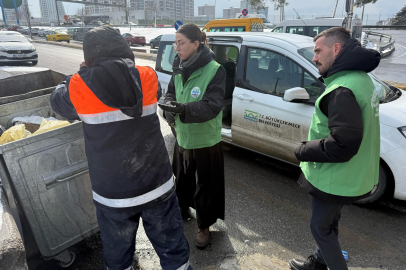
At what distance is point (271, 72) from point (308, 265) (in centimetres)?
223

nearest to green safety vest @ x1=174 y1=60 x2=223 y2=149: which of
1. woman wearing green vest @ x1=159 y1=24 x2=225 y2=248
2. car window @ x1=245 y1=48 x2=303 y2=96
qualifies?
woman wearing green vest @ x1=159 y1=24 x2=225 y2=248

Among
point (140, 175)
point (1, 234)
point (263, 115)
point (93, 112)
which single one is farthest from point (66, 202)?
point (263, 115)

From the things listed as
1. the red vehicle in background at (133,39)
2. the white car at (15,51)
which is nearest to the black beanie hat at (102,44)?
the white car at (15,51)

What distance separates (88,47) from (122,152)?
0.59 meters

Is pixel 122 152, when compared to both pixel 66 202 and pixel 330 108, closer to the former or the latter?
pixel 66 202

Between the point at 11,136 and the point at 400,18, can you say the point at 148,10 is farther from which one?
the point at 11,136

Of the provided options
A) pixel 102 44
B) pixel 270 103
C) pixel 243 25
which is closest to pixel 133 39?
pixel 243 25

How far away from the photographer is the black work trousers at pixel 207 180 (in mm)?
2508

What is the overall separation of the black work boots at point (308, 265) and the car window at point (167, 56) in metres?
3.20

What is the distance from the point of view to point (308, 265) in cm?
224

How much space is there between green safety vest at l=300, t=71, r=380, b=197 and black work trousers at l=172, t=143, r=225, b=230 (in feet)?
3.00

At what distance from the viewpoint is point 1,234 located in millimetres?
1517

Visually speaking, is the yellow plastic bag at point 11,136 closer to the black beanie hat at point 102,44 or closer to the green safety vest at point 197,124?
the black beanie hat at point 102,44

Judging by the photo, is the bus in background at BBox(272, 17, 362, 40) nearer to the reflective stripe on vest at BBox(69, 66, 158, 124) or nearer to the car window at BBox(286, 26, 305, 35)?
the car window at BBox(286, 26, 305, 35)
